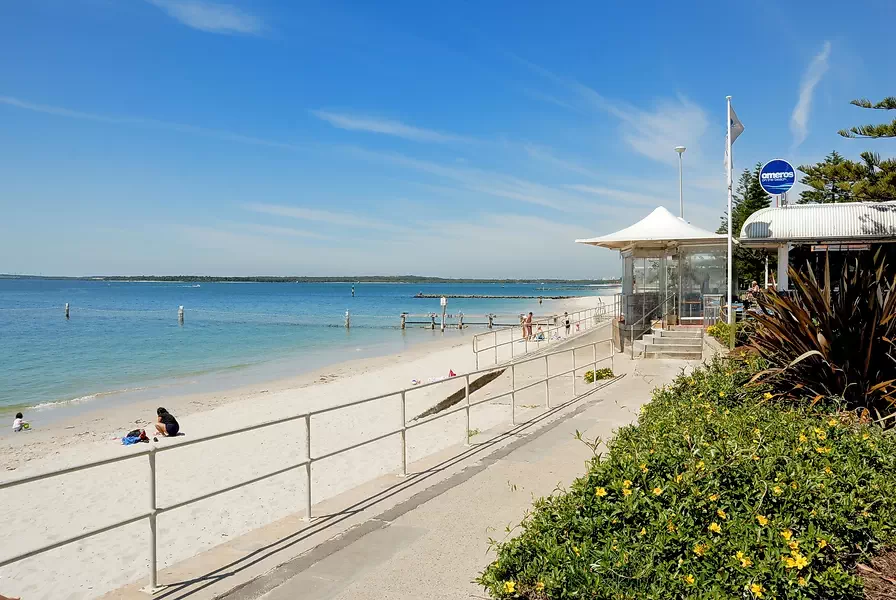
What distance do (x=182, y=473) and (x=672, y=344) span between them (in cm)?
1152

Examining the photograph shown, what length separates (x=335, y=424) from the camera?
14.5 metres

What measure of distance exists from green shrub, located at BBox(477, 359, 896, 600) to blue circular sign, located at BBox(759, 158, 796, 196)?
10.7 metres

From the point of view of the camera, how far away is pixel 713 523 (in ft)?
10.5

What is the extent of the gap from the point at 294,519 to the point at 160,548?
2912 mm

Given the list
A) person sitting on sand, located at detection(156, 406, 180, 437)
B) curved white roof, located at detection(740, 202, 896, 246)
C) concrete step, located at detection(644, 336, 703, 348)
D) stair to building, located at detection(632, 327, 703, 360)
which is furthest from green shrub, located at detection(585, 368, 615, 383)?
person sitting on sand, located at detection(156, 406, 180, 437)

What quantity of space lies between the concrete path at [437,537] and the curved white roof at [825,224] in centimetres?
756

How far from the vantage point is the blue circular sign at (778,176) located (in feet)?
44.6

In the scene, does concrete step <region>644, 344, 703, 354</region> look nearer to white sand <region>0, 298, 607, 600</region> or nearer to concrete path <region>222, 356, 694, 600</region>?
white sand <region>0, 298, 607, 600</region>

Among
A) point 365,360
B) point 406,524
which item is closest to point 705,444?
point 406,524

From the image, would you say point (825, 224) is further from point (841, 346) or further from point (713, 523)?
point (713, 523)

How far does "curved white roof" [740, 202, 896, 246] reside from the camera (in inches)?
501

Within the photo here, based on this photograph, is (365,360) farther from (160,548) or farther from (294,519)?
(294,519)

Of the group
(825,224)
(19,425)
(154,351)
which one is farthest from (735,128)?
(154,351)

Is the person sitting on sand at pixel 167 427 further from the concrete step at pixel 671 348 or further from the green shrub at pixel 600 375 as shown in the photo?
the concrete step at pixel 671 348
